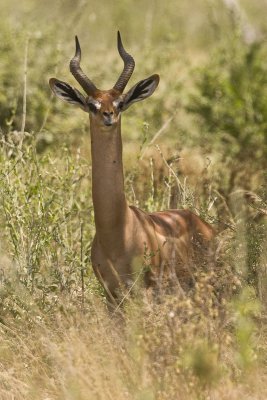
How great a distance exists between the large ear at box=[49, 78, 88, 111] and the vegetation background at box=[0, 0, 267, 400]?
0.32m

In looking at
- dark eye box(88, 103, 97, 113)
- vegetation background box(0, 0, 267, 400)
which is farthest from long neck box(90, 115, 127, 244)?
vegetation background box(0, 0, 267, 400)

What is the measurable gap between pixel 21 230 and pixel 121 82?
4.10ft

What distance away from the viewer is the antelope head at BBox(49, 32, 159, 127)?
707 cm

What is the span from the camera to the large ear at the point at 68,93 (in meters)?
7.50

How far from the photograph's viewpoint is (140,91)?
764 centimetres

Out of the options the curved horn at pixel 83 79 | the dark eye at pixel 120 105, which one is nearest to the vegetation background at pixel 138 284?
the dark eye at pixel 120 105

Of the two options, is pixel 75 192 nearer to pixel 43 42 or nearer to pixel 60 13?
pixel 43 42

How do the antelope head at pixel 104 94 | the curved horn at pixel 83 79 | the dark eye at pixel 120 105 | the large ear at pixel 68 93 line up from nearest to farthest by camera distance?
the antelope head at pixel 104 94, the dark eye at pixel 120 105, the curved horn at pixel 83 79, the large ear at pixel 68 93

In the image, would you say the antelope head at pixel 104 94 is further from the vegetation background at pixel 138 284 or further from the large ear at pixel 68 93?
the vegetation background at pixel 138 284

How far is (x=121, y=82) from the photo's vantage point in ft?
24.5

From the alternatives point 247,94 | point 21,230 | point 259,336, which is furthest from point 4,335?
point 247,94

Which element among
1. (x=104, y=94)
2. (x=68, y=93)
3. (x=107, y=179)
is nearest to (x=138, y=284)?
(x=107, y=179)

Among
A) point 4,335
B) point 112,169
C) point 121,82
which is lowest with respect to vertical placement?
point 4,335

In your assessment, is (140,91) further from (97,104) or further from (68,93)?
(97,104)
